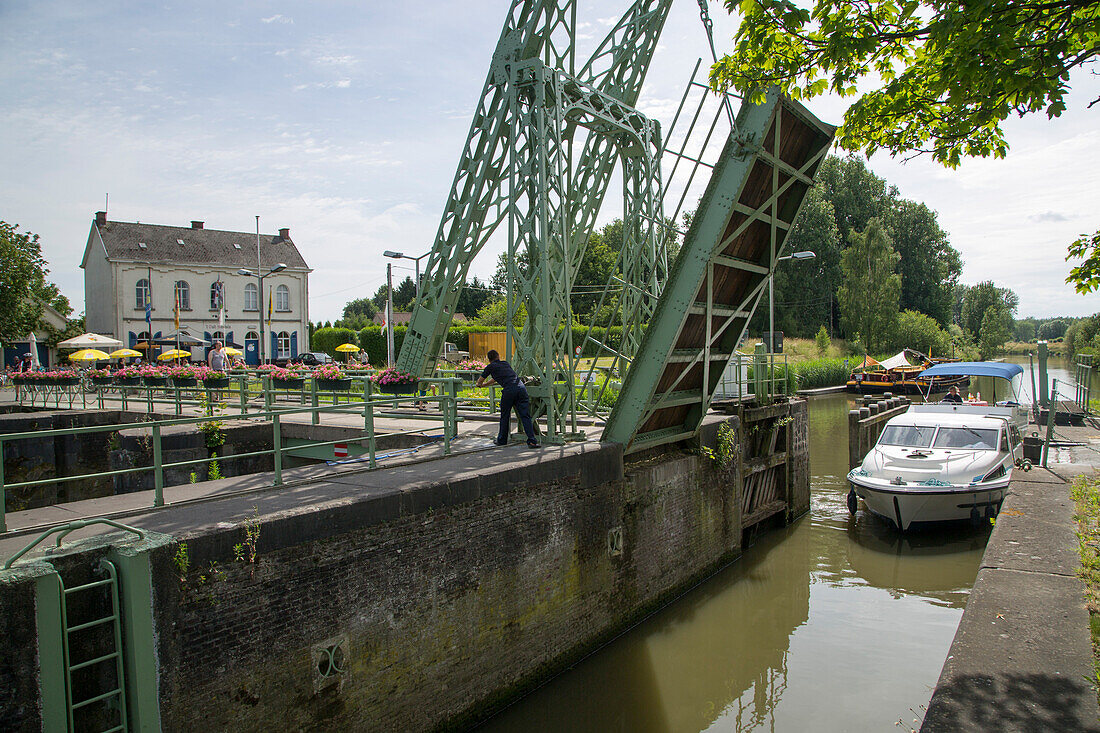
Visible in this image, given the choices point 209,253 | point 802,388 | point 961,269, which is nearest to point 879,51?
point 802,388

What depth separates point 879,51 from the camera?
7086 mm

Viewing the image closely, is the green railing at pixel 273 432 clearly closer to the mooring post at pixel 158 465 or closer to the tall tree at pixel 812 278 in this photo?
the mooring post at pixel 158 465

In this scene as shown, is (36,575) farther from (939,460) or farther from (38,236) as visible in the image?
(38,236)

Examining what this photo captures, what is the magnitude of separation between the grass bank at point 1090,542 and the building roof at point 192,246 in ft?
160

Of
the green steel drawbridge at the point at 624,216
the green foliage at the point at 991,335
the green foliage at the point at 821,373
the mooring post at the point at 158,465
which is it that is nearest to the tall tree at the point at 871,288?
the green foliage at the point at 821,373

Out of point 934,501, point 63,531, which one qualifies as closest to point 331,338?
point 934,501

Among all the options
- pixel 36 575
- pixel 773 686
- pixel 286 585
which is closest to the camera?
pixel 36 575

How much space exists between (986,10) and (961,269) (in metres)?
71.1

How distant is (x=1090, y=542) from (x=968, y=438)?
824 cm

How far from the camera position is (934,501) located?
12.9 meters

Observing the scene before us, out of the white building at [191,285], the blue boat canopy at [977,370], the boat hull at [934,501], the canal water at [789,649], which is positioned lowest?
the canal water at [789,649]

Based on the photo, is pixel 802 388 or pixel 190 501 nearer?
pixel 190 501

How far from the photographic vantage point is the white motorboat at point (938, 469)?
1293cm

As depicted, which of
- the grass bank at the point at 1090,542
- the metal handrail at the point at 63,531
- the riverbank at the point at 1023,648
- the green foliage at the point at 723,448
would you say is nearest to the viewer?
the riverbank at the point at 1023,648
